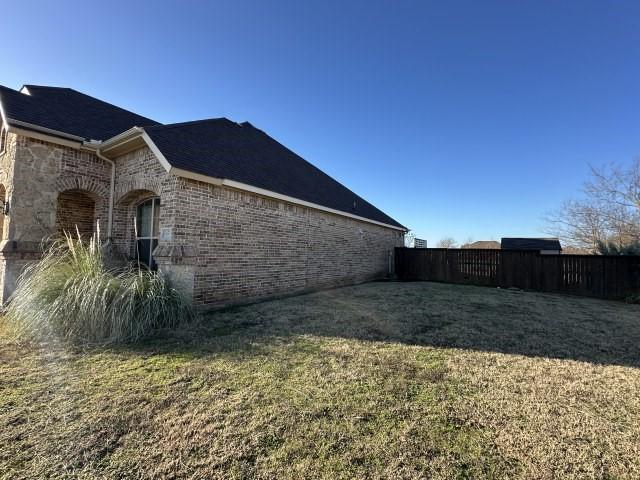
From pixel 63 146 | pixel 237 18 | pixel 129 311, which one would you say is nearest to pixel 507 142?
pixel 237 18

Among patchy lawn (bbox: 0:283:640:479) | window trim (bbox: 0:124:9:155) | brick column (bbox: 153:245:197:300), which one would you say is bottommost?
patchy lawn (bbox: 0:283:640:479)

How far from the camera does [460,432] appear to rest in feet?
7.05

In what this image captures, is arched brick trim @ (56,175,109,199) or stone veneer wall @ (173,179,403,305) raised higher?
arched brick trim @ (56,175,109,199)

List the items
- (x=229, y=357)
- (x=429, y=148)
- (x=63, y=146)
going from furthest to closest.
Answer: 1. (x=429, y=148)
2. (x=63, y=146)
3. (x=229, y=357)

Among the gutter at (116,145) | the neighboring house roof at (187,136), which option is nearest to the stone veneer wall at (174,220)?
the gutter at (116,145)

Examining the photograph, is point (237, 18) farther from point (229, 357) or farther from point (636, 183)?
point (636, 183)

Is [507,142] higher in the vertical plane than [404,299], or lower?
higher

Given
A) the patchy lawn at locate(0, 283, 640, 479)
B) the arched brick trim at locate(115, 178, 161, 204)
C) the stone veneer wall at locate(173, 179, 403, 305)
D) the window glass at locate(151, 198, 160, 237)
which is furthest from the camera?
the window glass at locate(151, 198, 160, 237)

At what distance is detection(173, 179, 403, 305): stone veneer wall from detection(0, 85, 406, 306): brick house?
0.09 feet

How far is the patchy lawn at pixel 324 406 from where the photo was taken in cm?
183

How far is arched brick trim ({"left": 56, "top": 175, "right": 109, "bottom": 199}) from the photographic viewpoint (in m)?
6.53

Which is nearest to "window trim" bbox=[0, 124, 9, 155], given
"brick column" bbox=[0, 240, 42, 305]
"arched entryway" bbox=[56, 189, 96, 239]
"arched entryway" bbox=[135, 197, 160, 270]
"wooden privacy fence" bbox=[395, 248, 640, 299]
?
"arched entryway" bbox=[56, 189, 96, 239]

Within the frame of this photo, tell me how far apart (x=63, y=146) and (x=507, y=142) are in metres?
16.1

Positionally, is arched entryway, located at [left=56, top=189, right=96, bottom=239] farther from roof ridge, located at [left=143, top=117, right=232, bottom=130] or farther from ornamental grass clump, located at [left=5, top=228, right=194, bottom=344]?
ornamental grass clump, located at [left=5, top=228, right=194, bottom=344]
